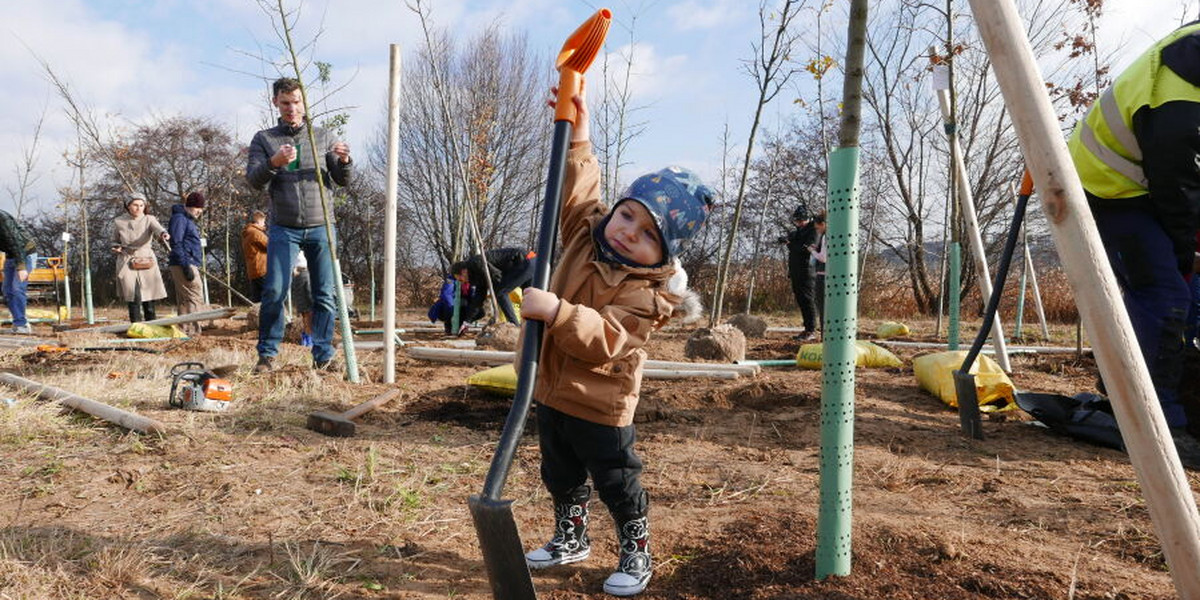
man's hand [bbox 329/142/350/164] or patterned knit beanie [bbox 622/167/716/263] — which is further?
man's hand [bbox 329/142/350/164]

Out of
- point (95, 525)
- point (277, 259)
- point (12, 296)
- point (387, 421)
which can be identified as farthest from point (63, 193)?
point (95, 525)

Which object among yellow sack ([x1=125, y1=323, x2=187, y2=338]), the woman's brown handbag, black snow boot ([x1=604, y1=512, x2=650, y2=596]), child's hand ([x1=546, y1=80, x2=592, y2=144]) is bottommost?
black snow boot ([x1=604, y1=512, x2=650, y2=596])

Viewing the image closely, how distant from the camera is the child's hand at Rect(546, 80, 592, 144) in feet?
7.00

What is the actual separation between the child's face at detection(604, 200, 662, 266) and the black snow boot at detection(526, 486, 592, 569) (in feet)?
2.53

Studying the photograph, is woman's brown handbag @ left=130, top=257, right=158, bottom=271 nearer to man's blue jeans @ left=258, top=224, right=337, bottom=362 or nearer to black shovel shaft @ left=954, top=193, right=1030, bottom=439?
man's blue jeans @ left=258, top=224, right=337, bottom=362

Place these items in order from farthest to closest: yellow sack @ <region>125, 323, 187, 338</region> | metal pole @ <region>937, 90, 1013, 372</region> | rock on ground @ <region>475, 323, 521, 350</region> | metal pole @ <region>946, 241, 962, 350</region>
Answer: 1. yellow sack @ <region>125, 323, 187, 338</region>
2. rock on ground @ <region>475, 323, 521, 350</region>
3. metal pole @ <region>946, 241, 962, 350</region>
4. metal pole @ <region>937, 90, 1013, 372</region>

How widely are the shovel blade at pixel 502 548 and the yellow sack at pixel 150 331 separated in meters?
8.53

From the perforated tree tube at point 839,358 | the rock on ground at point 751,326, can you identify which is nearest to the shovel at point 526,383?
the perforated tree tube at point 839,358

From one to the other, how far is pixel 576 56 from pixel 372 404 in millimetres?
2800

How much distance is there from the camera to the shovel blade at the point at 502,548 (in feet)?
5.26

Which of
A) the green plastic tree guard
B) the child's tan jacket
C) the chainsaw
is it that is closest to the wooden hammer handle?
the chainsaw

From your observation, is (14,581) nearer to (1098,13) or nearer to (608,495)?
(608,495)

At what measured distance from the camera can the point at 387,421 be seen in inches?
160

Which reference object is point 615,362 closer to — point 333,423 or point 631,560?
point 631,560
